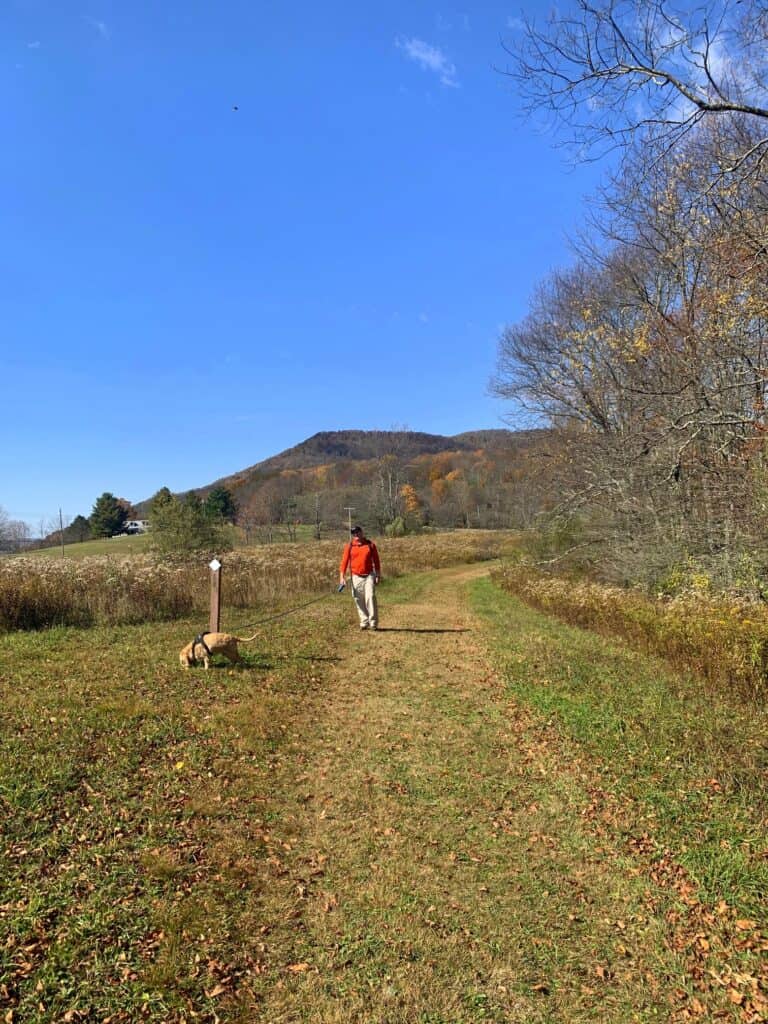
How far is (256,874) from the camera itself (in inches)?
157

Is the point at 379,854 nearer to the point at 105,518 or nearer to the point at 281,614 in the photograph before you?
the point at 281,614

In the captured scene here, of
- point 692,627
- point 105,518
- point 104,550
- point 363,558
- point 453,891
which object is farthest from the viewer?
point 105,518

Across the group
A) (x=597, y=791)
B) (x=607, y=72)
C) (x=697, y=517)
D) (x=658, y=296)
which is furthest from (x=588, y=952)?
(x=658, y=296)

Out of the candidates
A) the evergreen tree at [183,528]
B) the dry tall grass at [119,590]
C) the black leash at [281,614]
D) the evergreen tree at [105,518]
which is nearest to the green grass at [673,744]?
the black leash at [281,614]

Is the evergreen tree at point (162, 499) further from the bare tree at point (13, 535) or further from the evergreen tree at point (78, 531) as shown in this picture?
the evergreen tree at point (78, 531)

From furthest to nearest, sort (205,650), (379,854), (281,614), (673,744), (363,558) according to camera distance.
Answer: (281,614) → (363,558) → (205,650) → (673,744) → (379,854)

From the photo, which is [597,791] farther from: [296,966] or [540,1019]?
[296,966]

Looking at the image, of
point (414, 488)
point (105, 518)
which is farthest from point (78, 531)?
point (414, 488)

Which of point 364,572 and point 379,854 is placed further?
point 364,572

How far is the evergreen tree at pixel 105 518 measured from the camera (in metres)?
84.9

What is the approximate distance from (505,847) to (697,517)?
12878 mm

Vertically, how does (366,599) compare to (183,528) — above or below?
below

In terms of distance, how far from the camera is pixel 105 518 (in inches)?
3369

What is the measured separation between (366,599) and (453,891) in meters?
9.06
